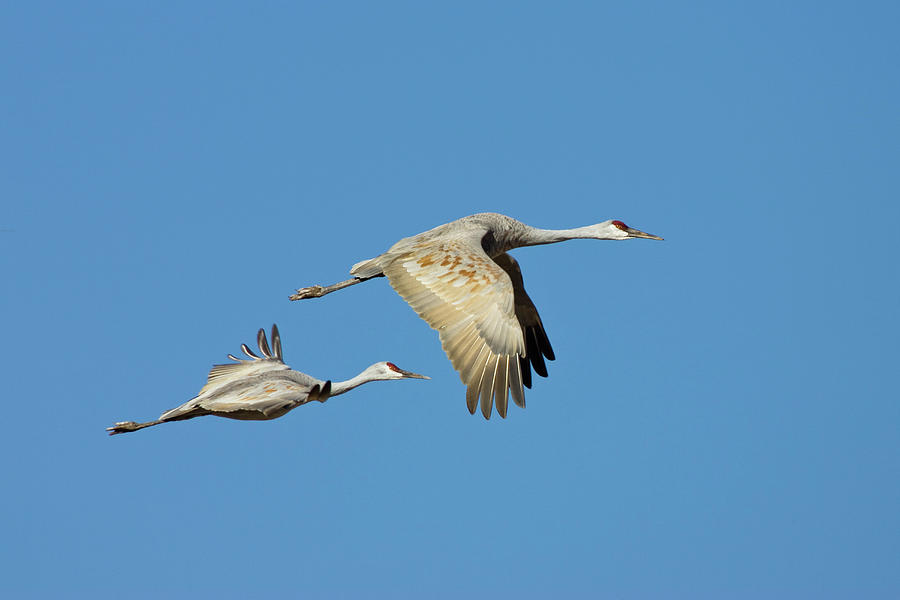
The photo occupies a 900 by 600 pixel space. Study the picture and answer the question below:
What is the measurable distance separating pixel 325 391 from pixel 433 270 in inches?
80.0

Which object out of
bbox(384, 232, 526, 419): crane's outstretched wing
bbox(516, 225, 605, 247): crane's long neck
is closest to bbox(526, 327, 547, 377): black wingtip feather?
bbox(516, 225, 605, 247): crane's long neck

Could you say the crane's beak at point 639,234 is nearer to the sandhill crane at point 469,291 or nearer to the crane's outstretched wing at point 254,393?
the sandhill crane at point 469,291

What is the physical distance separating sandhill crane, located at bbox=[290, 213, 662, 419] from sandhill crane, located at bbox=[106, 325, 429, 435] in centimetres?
124

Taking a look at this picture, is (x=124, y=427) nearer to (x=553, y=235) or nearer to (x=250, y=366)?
(x=250, y=366)

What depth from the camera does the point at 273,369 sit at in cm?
1591

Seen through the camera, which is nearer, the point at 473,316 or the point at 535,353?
the point at 473,316

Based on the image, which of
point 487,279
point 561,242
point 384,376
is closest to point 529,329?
point 561,242

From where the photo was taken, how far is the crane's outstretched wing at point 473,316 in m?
13.0

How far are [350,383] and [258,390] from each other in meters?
1.78

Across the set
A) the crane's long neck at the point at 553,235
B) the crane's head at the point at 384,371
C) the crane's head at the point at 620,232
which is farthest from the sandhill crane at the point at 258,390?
the crane's head at the point at 620,232

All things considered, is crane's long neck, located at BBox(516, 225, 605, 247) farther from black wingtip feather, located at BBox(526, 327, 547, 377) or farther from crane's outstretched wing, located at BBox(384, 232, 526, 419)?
crane's outstretched wing, located at BBox(384, 232, 526, 419)

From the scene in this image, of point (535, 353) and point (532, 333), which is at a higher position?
point (532, 333)

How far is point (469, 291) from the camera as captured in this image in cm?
1363

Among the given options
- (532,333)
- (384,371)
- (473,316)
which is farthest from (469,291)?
(532,333)
